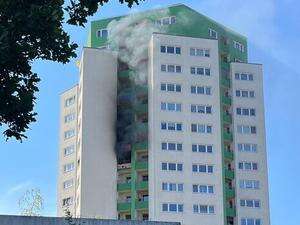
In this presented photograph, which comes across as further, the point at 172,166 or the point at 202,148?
the point at 202,148

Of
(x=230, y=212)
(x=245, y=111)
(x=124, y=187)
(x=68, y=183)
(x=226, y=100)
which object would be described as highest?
(x=226, y=100)

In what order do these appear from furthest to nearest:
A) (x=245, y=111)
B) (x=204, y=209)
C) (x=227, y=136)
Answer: (x=245, y=111) → (x=227, y=136) → (x=204, y=209)

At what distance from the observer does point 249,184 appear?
118875 mm

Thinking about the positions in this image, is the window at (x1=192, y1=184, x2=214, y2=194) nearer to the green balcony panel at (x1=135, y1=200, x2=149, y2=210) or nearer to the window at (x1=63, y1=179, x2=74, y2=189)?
the green balcony panel at (x1=135, y1=200, x2=149, y2=210)

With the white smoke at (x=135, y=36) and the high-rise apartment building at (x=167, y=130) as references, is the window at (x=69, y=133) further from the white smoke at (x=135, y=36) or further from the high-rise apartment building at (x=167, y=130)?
the white smoke at (x=135, y=36)

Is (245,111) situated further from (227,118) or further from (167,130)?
(167,130)

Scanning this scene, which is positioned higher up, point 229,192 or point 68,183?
point 68,183

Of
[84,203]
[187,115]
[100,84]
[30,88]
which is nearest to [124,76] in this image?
[100,84]

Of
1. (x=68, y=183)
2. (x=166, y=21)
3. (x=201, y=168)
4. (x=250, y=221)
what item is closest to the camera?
(x=201, y=168)

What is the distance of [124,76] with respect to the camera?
403 ft

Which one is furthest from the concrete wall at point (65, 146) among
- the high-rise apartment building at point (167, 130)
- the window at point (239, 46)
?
the window at point (239, 46)

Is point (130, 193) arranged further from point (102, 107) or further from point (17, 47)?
point (17, 47)

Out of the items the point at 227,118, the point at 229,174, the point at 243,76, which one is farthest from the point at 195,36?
the point at 229,174

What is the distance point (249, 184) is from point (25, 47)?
332ft
